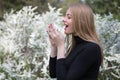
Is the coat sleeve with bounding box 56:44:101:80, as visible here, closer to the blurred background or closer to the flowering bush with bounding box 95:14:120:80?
the flowering bush with bounding box 95:14:120:80

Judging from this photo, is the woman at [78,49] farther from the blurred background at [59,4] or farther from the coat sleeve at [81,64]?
the blurred background at [59,4]

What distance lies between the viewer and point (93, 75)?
2979 millimetres

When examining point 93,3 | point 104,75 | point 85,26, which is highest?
point 93,3

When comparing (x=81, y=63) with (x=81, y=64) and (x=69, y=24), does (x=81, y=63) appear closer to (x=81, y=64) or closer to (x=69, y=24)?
(x=81, y=64)

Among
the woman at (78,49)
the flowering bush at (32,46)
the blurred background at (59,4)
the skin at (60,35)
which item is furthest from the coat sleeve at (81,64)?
the blurred background at (59,4)

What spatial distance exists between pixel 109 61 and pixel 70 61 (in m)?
2.85

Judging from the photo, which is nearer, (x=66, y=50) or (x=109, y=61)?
(x=66, y=50)

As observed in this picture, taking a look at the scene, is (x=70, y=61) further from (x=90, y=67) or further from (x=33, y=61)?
(x=33, y=61)

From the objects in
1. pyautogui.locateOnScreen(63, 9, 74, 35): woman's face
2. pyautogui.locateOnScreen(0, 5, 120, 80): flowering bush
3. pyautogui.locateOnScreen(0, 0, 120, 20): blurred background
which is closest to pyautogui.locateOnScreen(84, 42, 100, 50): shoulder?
pyautogui.locateOnScreen(63, 9, 74, 35): woman's face

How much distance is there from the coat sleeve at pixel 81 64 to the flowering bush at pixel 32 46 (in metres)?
2.44

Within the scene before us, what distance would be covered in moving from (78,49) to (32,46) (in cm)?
349

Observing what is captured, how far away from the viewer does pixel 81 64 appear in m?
2.91

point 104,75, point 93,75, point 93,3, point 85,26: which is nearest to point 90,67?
point 93,75

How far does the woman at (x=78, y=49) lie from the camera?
291 centimetres
